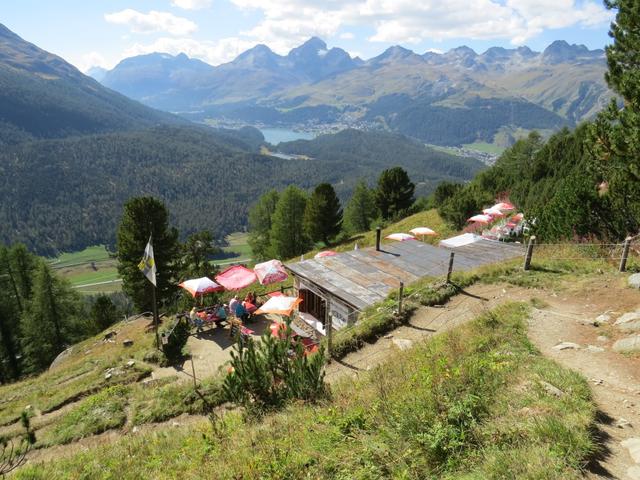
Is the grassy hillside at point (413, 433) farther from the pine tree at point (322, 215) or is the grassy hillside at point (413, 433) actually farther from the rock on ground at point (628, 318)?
the pine tree at point (322, 215)

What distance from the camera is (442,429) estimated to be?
5535mm

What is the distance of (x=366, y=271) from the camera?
1831 centimetres

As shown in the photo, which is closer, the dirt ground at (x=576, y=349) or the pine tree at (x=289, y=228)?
the dirt ground at (x=576, y=349)

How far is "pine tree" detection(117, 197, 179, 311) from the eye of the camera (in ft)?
96.1

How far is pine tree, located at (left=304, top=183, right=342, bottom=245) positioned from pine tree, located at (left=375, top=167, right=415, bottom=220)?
480 inches

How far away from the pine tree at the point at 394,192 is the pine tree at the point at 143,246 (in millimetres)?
36704

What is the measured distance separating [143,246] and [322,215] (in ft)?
84.0

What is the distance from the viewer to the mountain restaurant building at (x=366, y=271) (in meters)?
16.3

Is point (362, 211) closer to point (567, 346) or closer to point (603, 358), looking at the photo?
point (567, 346)

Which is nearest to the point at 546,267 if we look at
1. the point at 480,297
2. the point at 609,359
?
the point at 480,297

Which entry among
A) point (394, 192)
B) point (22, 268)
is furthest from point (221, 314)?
point (394, 192)

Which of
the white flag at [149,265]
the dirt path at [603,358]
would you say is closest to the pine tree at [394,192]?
the white flag at [149,265]

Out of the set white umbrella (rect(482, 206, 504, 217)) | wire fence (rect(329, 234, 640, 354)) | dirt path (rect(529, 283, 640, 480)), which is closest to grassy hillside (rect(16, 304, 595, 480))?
dirt path (rect(529, 283, 640, 480))

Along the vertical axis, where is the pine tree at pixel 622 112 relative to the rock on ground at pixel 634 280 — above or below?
above
